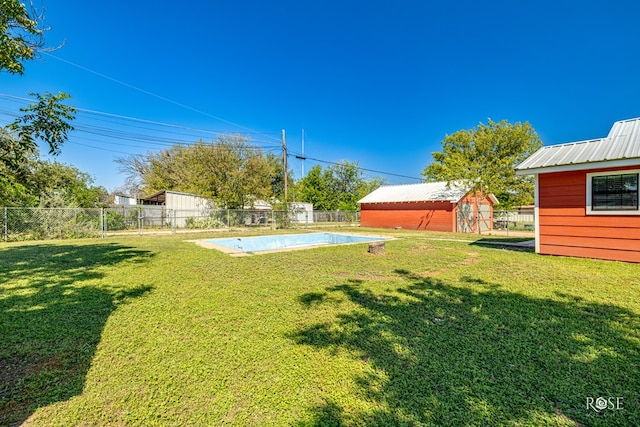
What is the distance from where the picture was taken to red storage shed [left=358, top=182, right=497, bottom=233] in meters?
18.2

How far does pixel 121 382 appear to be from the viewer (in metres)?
2.09

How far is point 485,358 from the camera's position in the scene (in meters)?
2.41

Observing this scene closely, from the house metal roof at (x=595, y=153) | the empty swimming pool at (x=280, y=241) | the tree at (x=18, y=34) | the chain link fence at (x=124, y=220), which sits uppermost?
the tree at (x=18, y=34)

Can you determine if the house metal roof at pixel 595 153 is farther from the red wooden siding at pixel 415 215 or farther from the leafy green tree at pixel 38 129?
Result: the red wooden siding at pixel 415 215

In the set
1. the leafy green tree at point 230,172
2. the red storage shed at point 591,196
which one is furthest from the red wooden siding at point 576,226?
the leafy green tree at point 230,172

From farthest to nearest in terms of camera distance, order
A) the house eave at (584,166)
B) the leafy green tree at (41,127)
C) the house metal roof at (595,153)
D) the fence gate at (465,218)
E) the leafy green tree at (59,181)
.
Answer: the fence gate at (465,218)
the leafy green tree at (59,181)
the house metal roof at (595,153)
the house eave at (584,166)
the leafy green tree at (41,127)

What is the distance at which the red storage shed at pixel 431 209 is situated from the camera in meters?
18.2

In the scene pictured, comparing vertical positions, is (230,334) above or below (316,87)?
below

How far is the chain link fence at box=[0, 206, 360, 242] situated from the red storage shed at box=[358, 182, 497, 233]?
161 inches

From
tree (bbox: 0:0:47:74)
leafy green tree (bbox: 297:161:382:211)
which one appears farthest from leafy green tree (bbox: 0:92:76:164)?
leafy green tree (bbox: 297:161:382:211)

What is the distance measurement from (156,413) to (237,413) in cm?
52

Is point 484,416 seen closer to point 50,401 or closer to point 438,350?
point 438,350

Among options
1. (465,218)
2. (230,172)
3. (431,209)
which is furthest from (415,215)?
(230,172)

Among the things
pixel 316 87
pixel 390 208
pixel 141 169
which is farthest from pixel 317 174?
pixel 141 169
